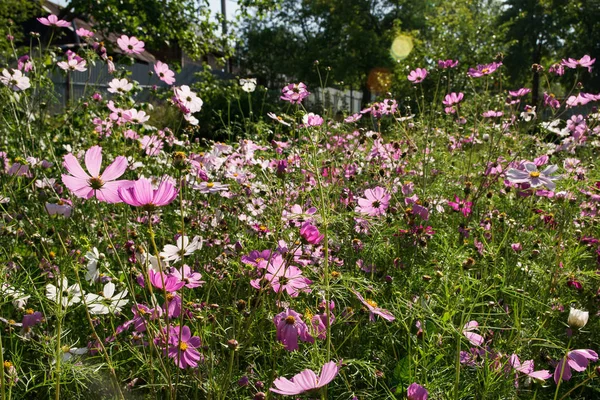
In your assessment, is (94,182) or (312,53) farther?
(312,53)

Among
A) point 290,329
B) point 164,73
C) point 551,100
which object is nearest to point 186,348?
point 290,329

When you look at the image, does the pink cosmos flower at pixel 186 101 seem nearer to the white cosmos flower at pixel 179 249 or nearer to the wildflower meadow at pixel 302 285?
the wildflower meadow at pixel 302 285

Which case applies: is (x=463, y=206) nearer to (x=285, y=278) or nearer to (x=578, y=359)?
(x=578, y=359)

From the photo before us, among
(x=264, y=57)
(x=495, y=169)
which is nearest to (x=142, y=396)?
(x=495, y=169)

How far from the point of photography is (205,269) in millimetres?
1648

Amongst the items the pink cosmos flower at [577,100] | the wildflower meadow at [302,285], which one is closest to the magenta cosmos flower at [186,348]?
the wildflower meadow at [302,285]

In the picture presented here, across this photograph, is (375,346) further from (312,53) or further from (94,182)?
(312,53)

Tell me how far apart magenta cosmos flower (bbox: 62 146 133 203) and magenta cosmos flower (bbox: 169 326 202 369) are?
1.12 ft

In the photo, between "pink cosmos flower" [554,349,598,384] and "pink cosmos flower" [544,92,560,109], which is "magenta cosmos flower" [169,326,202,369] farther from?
"pink cosmos flower" [544,92,560,109]

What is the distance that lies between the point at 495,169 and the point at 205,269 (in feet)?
4.40

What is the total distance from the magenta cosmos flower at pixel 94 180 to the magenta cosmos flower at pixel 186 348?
34 centimetres

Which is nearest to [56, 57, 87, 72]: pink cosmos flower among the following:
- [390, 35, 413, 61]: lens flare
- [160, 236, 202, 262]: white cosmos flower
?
[160, 236, 202, 262]: white cosmos flower

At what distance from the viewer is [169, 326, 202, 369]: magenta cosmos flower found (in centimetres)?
112

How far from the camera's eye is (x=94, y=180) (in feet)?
3.11
